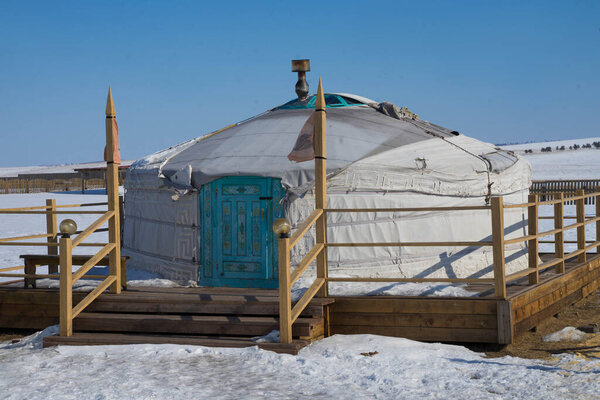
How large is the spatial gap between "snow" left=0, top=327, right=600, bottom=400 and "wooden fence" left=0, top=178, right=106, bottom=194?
29.3m

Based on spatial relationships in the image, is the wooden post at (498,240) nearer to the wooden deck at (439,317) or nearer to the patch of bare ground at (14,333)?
the wooden deck at (439,317)

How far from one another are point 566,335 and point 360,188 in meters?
2.48

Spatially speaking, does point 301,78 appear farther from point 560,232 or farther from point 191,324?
point 191,324

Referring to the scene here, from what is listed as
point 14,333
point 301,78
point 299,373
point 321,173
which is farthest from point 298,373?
point 301,78

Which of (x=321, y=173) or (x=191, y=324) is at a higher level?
(x=321, y=173)

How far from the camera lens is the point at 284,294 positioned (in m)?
5.99

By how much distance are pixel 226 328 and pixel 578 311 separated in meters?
4.46

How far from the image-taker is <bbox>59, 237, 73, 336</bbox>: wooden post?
257 inches

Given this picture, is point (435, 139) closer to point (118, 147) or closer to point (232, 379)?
point (118, 147)

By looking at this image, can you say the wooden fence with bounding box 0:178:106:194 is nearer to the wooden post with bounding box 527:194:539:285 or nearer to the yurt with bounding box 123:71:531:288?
the yurt with bounding box 123:71:531:288

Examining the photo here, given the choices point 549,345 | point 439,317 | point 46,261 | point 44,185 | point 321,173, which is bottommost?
point 549,345

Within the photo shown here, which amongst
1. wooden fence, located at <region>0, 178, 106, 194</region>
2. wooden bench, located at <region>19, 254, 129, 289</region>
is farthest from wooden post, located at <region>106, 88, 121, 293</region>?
wooden fence, located at <region>0, 178, 106, 194</region>

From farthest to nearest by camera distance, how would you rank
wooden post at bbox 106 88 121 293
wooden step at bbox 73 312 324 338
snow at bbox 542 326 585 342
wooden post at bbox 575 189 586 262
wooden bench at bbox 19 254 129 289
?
wooden post at bbox 575 189 586 262, wooden bench at bbox 19 254 129 289, wooden post at bbox 106 88 121 293, snow at bbox 542 326 585 342, wooden step at bbox 73 312 324 338

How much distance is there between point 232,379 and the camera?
208 inches
